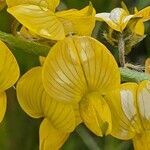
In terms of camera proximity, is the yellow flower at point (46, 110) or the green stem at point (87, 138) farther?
the green stem at point (87, 138)

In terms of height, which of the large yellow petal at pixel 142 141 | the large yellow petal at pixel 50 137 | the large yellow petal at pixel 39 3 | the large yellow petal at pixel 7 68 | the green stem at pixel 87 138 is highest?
the large yellow petal at pixel 39 3

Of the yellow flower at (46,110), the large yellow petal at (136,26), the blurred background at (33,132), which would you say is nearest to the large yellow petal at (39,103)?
the yellow flower at (46,110)

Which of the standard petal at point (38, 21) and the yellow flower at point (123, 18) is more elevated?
the standard petal at point (38, 21)

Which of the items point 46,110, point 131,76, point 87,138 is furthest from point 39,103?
point 87,138

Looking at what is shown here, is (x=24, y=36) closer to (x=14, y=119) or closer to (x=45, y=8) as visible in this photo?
(x=45, y=8)

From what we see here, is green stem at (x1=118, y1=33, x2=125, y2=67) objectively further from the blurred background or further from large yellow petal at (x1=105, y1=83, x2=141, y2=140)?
the blurred background

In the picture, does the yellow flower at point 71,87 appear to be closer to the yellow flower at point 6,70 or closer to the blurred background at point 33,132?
the yellow flower at point 6,70
